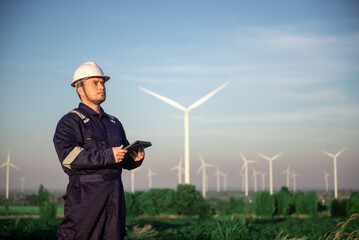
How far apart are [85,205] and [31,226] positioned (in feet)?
26.7

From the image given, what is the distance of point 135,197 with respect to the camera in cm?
2920

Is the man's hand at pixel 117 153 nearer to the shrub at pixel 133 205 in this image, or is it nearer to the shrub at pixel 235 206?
the shrub at pixel 133 205

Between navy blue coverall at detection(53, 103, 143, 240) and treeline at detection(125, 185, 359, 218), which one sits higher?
navy blue coverall at detection(53, 103, 143, 240)

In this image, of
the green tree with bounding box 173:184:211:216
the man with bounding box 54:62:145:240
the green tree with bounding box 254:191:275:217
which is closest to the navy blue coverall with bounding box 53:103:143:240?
the man with bounding box 54:62:145:240

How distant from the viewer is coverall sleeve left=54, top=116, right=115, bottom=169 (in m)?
4.77

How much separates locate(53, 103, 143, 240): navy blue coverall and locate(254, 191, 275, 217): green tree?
79.4 feet

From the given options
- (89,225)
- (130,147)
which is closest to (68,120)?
(130,147)

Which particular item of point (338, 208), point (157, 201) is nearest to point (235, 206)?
point (157, 201)

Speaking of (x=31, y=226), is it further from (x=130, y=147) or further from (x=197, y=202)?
(x=197, y=202)

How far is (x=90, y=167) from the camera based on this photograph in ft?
15.8

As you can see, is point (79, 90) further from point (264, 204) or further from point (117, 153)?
point (264, 204)

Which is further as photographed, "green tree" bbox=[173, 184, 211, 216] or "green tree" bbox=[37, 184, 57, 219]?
"green tree" bbox=[173, 184, 211, 216]

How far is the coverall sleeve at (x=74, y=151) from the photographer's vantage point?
4.77 meters

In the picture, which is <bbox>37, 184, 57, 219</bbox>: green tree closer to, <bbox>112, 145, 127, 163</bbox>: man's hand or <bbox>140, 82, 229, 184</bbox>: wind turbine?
<bbox>140, 82, 229, 184</bbox>: wind turbine
